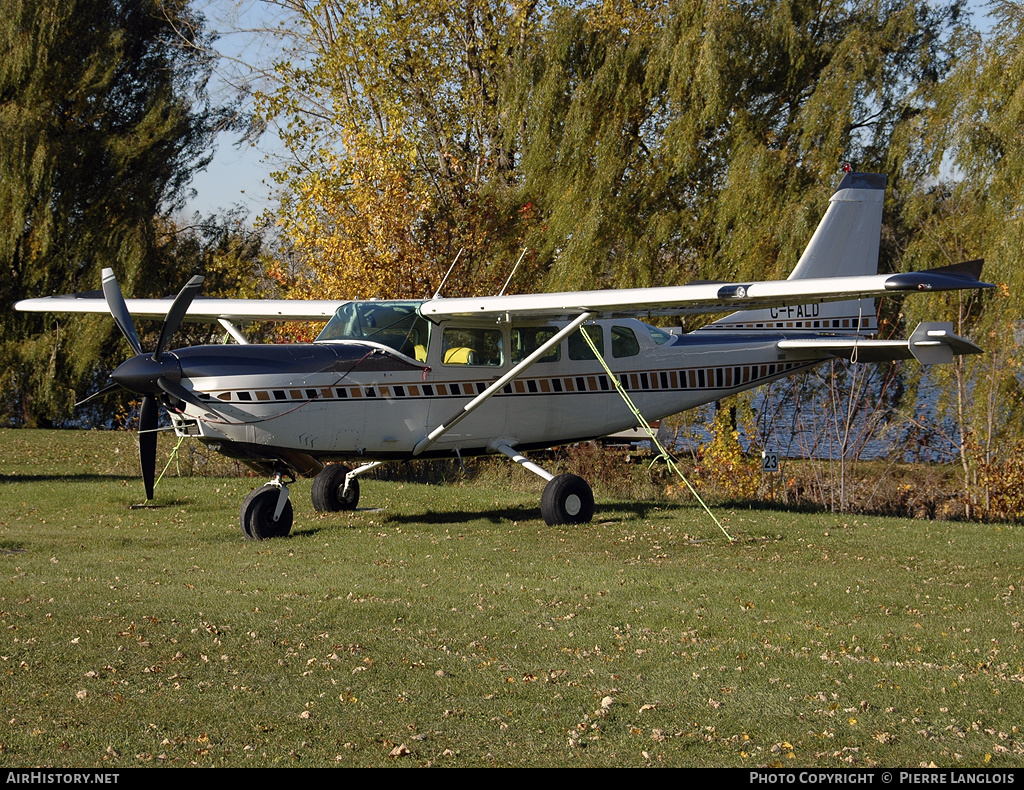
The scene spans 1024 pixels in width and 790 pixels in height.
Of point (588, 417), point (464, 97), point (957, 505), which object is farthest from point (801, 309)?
point (464, 97)

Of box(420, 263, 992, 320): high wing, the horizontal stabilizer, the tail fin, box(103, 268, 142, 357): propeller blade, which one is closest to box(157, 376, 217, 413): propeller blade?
box(103, 268, 142, 357): propeller blade

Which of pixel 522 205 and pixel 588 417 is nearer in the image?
pixel 588 417

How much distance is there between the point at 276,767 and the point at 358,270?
58.9 ft

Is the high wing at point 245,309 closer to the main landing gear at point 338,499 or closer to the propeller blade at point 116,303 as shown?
the main landing gear at point 338,499

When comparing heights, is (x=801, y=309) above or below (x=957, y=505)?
above

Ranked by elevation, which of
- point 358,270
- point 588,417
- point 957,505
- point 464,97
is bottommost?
point 957,505

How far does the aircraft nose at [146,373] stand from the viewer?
422 inches

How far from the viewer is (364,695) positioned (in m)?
5.98

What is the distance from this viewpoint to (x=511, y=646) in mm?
7160

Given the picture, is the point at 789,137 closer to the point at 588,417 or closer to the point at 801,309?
the point at 801,309

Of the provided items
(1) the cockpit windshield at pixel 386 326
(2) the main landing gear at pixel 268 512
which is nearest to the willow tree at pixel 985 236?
(1) the cockpit windshield at pixel 386 326

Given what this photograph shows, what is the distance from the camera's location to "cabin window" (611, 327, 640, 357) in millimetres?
14297

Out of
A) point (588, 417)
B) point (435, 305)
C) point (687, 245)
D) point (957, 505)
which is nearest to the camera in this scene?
point (435, 305)

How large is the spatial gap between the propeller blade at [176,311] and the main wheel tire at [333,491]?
3382 millimetres
